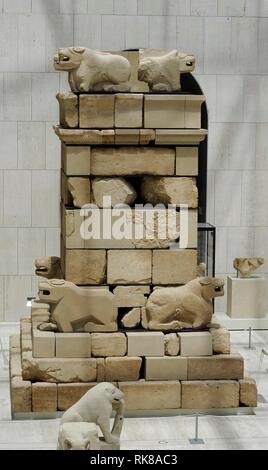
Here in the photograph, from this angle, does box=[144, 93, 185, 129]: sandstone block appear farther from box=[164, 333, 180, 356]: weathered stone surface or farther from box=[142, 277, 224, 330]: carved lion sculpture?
box=[164, 333, 180, 356]: weathered stone surface

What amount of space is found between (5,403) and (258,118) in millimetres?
7182

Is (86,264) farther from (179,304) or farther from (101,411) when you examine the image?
(101,411)

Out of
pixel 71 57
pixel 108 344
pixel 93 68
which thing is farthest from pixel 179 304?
pixel 71 57

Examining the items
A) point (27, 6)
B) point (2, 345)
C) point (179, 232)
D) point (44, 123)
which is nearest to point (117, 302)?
point (179, 232)

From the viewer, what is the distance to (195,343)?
42.0ft

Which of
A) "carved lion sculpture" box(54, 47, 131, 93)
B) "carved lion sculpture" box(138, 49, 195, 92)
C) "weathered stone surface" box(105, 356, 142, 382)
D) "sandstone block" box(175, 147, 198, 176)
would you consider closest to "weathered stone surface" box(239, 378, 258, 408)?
"weathered stone surface" box(105, 356, 142, 382)

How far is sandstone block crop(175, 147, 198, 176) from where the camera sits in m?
13.0

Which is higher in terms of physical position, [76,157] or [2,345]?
[76,157]

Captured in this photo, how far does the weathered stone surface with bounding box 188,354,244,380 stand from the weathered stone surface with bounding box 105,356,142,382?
2.28ft

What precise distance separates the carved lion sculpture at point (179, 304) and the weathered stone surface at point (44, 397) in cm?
148

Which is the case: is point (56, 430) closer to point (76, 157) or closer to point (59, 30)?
point (76, 157)

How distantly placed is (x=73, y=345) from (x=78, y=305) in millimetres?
507

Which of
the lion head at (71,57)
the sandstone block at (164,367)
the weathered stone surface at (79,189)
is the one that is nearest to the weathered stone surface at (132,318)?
the sandstone block at (164,367)

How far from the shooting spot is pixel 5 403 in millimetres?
13055
